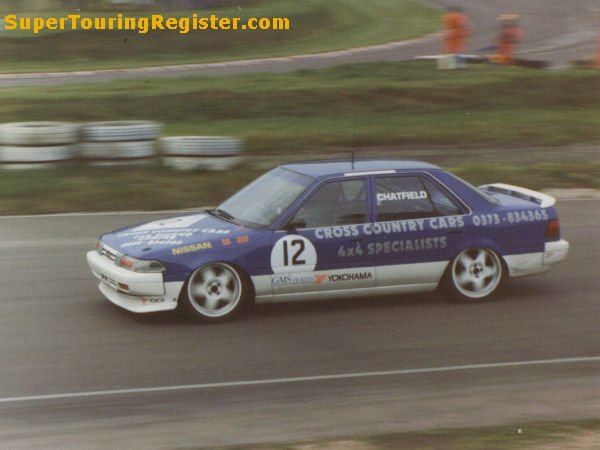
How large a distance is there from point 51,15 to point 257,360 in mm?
35990

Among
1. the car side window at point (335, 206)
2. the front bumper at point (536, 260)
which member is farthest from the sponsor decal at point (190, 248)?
the front bumper at point (536, 260)

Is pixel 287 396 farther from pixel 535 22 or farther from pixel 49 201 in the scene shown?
pixel 535 22

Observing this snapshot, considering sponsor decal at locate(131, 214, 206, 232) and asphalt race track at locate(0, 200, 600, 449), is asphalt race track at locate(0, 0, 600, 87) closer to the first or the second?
sponsor decal at locate(131, 214, 206, 232)

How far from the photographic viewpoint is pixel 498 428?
6711 mm

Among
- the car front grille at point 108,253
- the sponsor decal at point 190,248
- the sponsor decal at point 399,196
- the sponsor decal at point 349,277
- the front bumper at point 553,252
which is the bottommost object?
the sponsor decal at point 349,277

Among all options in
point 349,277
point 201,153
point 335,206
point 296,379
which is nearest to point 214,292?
point 349,277

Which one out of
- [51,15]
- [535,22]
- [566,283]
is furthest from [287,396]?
[535,22]

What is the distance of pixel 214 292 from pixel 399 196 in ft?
6.35

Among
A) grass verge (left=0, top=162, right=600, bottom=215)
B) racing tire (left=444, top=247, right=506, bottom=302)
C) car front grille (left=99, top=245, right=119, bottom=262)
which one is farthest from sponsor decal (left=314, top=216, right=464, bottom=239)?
grass verge (left=0, top=162, right=600, bottom=215)

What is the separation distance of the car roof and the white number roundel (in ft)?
2.28

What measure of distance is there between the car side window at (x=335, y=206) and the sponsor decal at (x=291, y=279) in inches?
17.4

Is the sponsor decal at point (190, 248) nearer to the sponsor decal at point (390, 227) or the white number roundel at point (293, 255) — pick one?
the white number roundel at point (293, 255)

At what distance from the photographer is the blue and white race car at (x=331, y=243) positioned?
9.30 m

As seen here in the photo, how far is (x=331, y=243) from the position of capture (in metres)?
9.64
